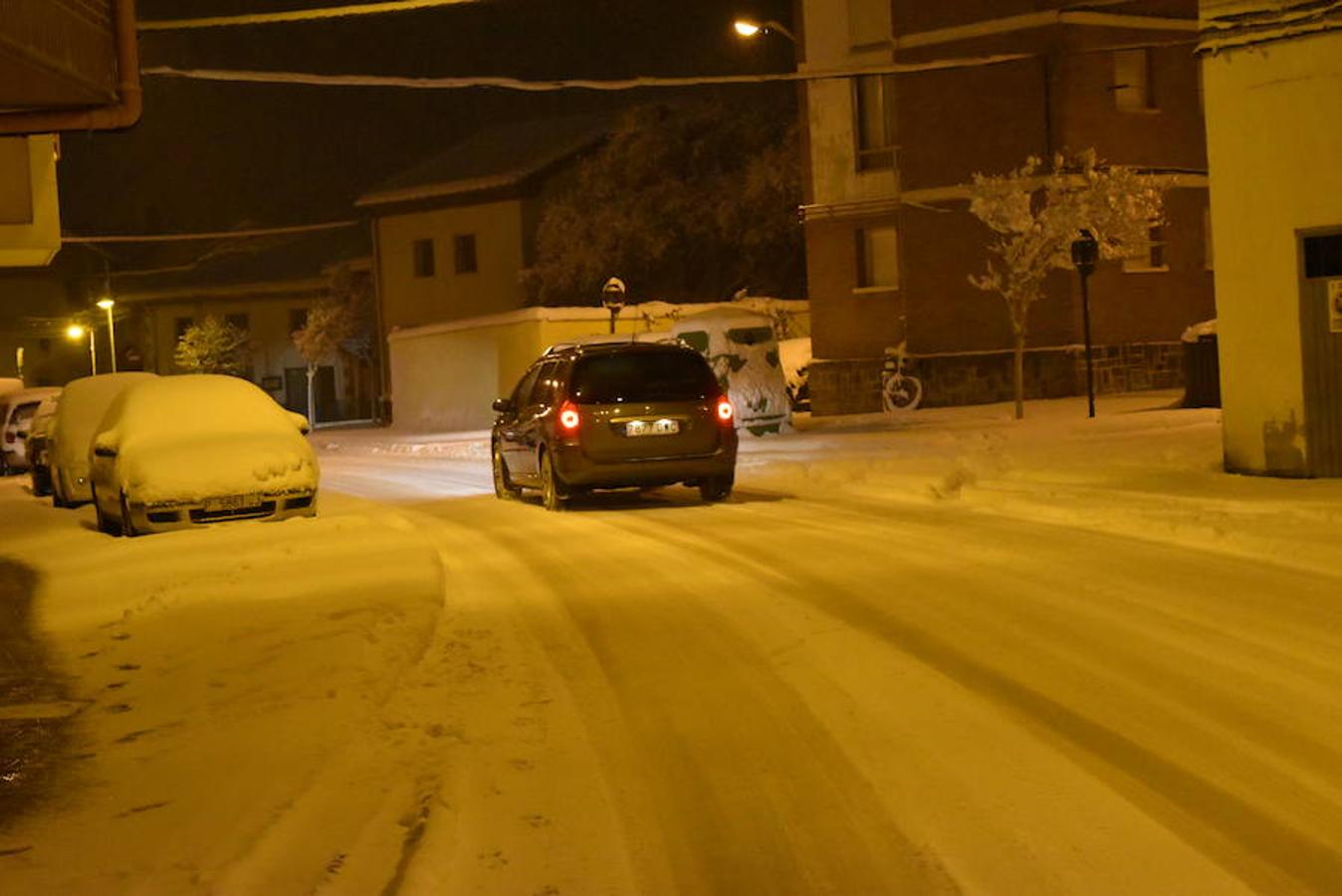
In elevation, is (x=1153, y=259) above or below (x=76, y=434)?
above

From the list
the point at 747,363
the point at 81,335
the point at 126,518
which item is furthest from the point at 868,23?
the point at 81,335

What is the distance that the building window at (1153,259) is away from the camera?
34.5 metres

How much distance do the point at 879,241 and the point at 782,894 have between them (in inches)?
1265

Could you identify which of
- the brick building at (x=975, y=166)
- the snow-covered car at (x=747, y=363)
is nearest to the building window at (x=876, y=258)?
the brick building at (x=975, y=166)

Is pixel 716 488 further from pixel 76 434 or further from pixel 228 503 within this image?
pixel 76 434

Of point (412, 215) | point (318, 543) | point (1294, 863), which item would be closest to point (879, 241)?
point (412, 215)

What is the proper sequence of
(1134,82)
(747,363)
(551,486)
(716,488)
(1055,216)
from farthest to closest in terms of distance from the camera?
(1134,82) → (747,363) → (1055,216) → (716,488) → (551,486)

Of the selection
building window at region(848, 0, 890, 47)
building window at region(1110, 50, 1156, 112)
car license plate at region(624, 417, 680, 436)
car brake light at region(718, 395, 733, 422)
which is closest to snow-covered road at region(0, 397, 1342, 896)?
car license plate at region(624, 417, 680, 436)

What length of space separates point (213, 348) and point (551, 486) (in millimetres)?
53857

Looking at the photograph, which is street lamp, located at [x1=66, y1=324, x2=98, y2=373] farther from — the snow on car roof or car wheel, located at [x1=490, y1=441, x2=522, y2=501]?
the snow on car roof

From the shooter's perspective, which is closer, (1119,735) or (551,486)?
(1119,735)

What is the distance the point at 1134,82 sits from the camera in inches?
1362

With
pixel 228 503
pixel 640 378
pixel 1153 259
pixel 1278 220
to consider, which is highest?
pixel 1153 259

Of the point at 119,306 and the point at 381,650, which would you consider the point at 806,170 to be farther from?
the point at 119,306
